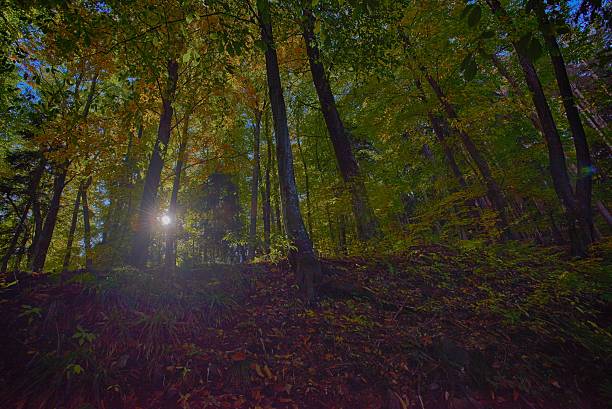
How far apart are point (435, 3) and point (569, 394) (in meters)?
10.0

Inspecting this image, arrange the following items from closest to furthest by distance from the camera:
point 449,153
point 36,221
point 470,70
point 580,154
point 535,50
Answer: point 535,50, point 470,70, point 580,154, point 449,153, point 36,221

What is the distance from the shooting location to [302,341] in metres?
4.07

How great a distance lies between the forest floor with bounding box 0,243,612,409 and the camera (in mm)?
3139

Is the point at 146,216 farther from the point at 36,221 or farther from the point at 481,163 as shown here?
the point at 36,221

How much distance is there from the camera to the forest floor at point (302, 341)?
3139mm

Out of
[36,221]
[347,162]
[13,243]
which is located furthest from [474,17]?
[36,221]

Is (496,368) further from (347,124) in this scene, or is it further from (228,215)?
(228,215)

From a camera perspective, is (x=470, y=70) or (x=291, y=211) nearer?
(x=470, y=70)

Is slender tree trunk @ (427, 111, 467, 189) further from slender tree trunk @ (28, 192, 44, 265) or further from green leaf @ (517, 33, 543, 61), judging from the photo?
slender tree trunk @ (28, 192, 44, 265)

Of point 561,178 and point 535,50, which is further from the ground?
point 561,178

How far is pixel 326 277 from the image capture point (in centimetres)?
533

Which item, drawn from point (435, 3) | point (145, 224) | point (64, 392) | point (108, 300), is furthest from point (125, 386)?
point (435, 3)

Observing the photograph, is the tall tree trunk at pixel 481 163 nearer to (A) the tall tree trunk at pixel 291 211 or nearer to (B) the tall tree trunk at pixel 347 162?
(B) the tall tree trunk at pixel 347 162

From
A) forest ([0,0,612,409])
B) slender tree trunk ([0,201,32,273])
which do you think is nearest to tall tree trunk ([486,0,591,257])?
forest ([0,0,612,409])
